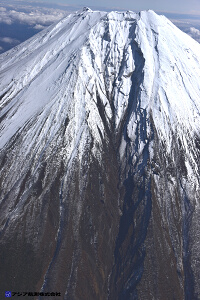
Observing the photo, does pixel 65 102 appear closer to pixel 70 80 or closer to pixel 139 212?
pixel 70 80

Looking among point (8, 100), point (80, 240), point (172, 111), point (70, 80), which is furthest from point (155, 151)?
point (8, 100)

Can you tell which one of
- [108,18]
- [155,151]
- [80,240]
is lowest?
[80,240]

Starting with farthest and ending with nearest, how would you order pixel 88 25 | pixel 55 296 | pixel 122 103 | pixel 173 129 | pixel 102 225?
pixel 88 25, pixel 122 103, pixel 173 129, pixel 102 225, pixel 55 296

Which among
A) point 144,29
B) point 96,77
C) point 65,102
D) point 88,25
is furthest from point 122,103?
point 88,25

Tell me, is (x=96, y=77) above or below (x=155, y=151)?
above

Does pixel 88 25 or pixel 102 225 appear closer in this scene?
pixel 102 225

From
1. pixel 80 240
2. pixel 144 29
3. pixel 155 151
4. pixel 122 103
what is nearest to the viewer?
pixel 80 240

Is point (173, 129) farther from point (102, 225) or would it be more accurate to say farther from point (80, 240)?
point (80, 240)
